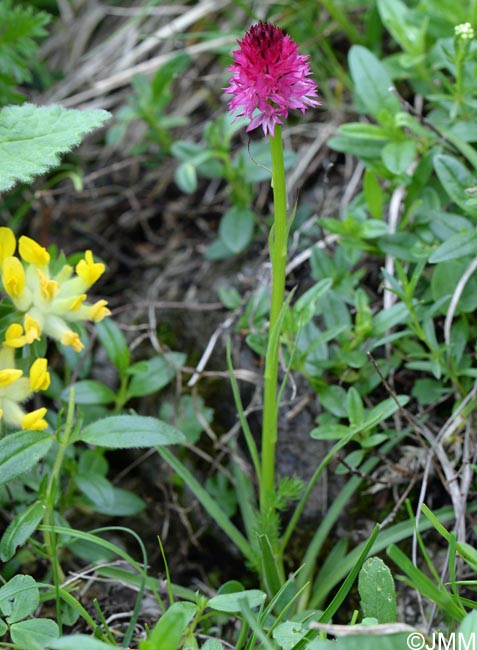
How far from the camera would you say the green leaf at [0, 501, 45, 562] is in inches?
59.7

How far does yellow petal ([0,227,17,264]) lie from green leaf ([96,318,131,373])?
475 millimetres

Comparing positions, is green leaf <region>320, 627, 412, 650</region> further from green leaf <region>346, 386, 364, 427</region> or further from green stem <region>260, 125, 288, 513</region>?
green leaf <region>346, 386, 364, 427</region>

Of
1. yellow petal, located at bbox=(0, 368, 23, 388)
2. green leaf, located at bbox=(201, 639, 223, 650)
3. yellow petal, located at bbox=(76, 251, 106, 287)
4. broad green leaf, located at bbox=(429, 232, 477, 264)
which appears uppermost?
yellow petal, located at bbox=(76, 251, 106, 287)

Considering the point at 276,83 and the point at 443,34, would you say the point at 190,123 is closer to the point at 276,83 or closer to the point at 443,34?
the point at 443,34

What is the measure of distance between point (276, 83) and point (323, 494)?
3.65 feet

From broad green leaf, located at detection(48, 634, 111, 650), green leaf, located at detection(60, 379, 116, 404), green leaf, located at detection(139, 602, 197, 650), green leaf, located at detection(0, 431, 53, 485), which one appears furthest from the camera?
green leaf, located at detection(60, 379, 116, 404)

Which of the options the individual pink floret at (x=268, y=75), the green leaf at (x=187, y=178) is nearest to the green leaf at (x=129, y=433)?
the individual pink floret at (x=268, y=75)

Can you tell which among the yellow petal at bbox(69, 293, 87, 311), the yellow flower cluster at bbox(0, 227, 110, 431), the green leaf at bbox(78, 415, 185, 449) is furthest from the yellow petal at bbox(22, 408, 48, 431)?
the yellow petal at bbox(69, 293, 87, 311)

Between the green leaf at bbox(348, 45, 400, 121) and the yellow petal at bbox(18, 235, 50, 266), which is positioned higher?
the yellow petal at bbox(18, 235, 50, 266)

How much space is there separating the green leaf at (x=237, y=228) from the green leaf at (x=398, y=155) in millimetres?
518

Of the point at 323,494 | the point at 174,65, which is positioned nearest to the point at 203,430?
the point at 323,494

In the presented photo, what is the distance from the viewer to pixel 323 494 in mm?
1986

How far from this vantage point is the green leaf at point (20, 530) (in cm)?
152

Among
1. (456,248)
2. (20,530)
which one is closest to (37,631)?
(20,530)
